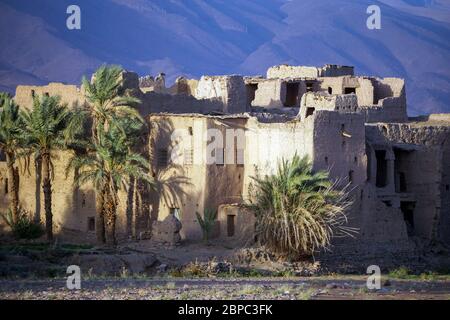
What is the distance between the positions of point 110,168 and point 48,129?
255cm

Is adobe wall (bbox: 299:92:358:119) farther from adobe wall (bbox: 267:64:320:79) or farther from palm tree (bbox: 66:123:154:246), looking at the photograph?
adobe wall (bbox: 267:64:320:79)

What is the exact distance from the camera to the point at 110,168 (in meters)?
47.5

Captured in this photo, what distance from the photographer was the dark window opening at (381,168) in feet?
169

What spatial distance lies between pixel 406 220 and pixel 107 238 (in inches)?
432

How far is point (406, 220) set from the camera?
52.4 m

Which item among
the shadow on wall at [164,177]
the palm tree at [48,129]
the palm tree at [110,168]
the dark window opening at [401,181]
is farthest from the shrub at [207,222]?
the dark window opening at [401,181]

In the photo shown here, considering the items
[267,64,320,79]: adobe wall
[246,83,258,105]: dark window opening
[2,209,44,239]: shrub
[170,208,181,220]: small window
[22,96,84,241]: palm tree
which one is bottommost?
[2,209,44,239]: shrub

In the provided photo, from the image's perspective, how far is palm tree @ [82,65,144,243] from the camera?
48.2 meters

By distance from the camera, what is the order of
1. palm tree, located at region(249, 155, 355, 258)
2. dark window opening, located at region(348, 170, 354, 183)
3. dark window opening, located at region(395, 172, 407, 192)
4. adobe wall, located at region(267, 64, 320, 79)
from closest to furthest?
palm tree, located at region(249, 155, 355, 258) < dark window opening, located at region(348, 170, 354, 183) < dark window opening, located at region(395, 172, 407, 192) < adobe wall, located at region(267, 64, 320, 79)

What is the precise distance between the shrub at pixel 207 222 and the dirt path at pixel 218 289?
291 inches

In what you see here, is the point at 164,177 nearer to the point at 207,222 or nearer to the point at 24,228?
the point at 207,222

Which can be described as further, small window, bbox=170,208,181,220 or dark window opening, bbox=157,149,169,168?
dark window opening, bbox=157,149,169,168

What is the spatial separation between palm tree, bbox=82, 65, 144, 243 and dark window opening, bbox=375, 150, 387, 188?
856cm

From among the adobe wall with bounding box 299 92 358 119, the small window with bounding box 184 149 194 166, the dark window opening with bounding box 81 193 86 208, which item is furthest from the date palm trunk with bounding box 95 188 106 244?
the adobe wall with bounding box 299 92 358 119
